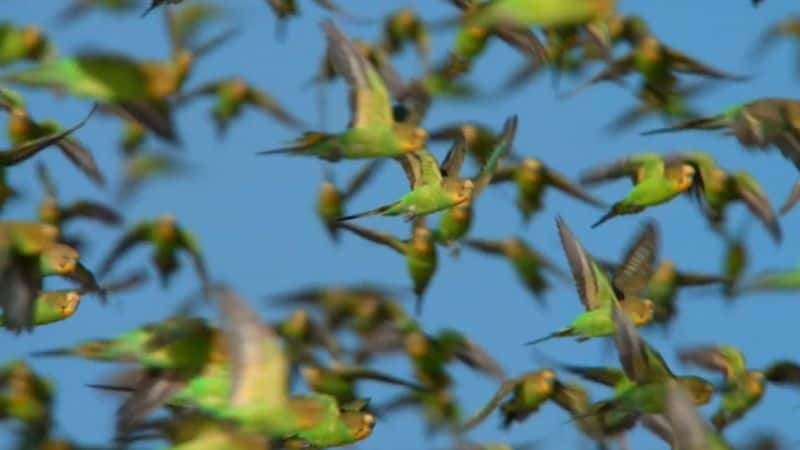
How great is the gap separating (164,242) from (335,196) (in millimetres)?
2641

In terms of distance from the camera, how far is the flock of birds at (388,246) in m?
10.9

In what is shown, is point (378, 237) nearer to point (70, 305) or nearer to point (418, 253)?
point (418, 253)

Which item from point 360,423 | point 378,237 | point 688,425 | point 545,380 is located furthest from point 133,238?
point 688,425

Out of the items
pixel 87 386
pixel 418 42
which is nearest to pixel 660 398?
pixel 87 386

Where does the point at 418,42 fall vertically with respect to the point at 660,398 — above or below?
above

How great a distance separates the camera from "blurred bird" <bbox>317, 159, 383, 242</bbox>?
67.4 feet

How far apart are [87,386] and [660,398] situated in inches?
136

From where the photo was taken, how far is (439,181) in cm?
1419

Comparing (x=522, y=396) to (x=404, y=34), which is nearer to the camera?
(x=522, y=396)

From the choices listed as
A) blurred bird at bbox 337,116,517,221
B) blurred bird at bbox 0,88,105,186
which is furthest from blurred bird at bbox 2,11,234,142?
blurred bird at bbox 337,116,517,221

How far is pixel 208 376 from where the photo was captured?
460 inches

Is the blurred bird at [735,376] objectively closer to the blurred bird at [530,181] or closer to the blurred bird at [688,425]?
the blurred bird at [530,181]

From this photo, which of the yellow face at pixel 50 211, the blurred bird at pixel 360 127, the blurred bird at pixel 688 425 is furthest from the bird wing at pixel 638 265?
the blurred bird at pixel 688 425

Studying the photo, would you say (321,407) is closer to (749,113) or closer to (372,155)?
(372,155)
